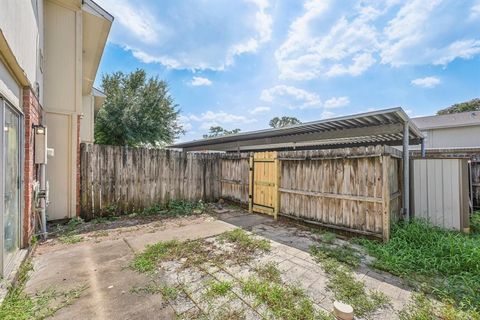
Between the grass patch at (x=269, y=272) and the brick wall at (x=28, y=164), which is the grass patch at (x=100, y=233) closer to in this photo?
the brick wall at (x=28, y=164)

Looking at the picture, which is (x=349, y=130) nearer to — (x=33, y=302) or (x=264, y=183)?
(x=264, y=183)

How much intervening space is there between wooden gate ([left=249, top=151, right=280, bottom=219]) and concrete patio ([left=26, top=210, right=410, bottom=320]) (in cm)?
144

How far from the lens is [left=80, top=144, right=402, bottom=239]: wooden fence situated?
3966 mm

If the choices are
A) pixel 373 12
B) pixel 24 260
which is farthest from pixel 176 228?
pixel 373 12

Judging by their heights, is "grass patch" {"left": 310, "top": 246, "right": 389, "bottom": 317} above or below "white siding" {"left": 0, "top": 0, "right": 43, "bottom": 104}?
below

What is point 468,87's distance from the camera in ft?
45.7

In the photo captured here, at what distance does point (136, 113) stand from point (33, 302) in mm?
13565

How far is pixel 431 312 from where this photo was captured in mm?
2014

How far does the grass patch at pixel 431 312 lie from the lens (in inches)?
76.0

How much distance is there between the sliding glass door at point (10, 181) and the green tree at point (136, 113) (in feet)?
38.0

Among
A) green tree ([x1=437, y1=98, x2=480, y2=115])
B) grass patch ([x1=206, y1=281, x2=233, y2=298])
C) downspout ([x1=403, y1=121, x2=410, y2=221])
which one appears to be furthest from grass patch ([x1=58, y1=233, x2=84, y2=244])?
green tree ([x1=437, y1=98, x2=480, y2=115])

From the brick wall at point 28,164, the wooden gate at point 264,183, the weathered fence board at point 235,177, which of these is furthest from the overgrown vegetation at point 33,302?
the weathered fence board at point 235,177

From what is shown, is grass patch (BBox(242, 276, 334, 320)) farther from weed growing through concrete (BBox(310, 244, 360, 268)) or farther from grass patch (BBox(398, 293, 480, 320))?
weed growing through concrete (BBox(310, 244, 360, 268))

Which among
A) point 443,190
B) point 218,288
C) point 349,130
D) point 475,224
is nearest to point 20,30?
point 218,288
